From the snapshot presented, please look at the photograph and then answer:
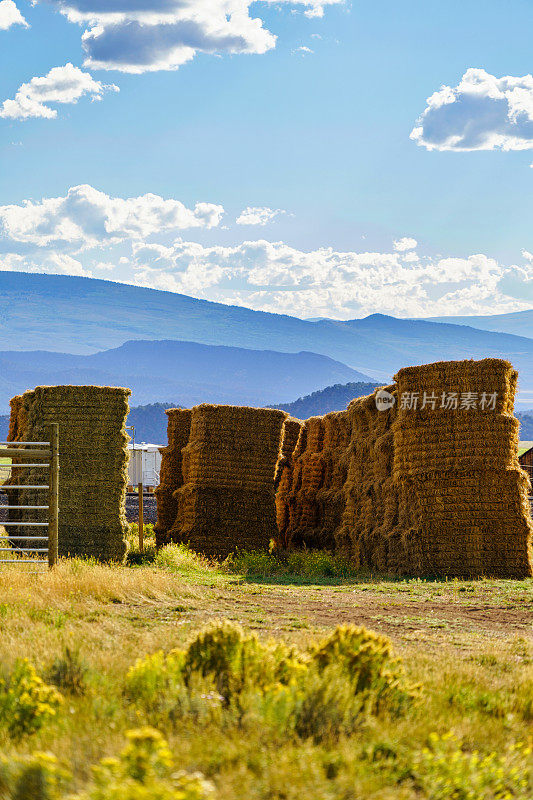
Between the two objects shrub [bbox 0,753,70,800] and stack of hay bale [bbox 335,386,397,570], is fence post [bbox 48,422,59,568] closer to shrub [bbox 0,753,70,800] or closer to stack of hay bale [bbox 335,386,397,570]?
stack of hay bale [bbox 335,386,397,570]

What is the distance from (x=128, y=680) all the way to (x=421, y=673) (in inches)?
87.1

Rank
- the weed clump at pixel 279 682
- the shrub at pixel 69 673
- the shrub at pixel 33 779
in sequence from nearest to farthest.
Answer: the shrub at pixel 33 779 < the weed clump at pixel 279 682 < the shrub at pixel 69 673

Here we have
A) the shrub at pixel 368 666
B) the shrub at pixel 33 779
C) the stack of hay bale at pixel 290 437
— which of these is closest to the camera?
the shrub at pixel 33 779

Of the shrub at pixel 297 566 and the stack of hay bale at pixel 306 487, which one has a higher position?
the stack of hay bale at pixel 306 487

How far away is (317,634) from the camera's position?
748 cm

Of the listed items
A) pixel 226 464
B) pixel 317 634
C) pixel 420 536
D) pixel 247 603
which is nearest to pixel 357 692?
pixel 317 634

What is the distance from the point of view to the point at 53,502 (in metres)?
12.6

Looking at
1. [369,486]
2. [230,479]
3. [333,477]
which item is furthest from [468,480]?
[230,479]

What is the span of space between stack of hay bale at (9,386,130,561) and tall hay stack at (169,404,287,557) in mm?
3534

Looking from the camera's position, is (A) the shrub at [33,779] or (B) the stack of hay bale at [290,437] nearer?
(A) the shrub at [33,779]

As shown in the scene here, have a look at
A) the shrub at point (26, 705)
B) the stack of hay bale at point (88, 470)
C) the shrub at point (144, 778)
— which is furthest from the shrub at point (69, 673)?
the stack of hay bale at point (88, 470)

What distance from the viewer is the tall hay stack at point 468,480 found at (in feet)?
49.1

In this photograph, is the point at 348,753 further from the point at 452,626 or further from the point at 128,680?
the point at 452,626

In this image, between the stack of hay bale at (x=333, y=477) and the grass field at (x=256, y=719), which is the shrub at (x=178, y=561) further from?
the grass field at (x=256, y=719)
